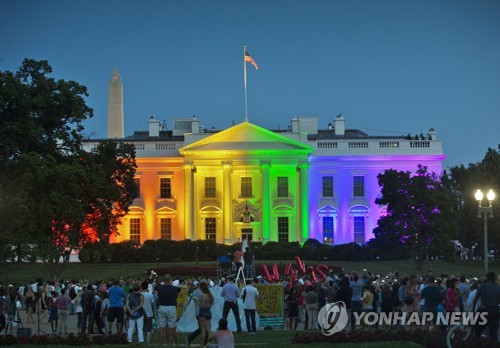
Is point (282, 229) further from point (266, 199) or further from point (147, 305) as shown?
point (147, 305)

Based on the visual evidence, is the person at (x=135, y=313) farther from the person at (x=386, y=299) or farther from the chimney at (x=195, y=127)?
the chimney at (x=195, y=127)

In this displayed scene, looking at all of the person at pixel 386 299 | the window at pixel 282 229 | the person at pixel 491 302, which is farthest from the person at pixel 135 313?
the window at pixel 282 229

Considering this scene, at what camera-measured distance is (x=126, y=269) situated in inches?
2466

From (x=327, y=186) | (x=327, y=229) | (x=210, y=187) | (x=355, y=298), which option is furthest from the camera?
(x=327, y=186)

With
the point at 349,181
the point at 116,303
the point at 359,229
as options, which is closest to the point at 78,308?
the point at 116,303

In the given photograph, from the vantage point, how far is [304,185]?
8106 cm

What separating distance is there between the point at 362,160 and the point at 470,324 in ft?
203

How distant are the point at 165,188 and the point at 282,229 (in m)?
10.9

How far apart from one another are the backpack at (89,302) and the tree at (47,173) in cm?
2152

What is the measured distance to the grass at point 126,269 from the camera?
57781mm

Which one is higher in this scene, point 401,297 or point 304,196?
point 304,196

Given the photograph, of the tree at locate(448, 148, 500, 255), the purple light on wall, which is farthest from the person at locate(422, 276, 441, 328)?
the purple light on wall

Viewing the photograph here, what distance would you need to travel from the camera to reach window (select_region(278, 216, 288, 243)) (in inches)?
3172

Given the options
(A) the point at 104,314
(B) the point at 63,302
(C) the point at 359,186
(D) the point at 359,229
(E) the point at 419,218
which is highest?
(C) the point at 359,186
